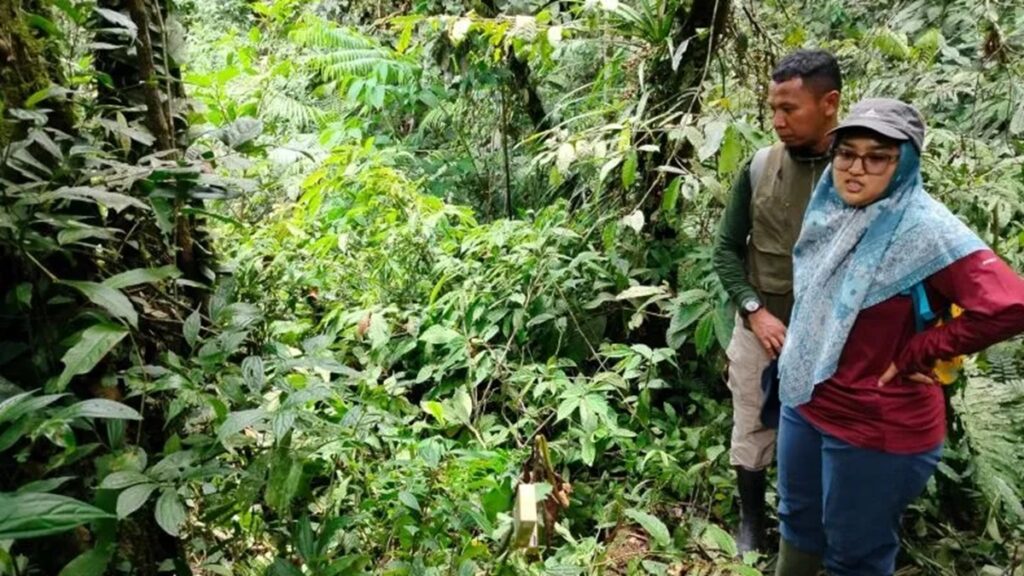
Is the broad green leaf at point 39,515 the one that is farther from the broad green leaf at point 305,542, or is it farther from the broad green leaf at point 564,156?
the broad green leaf at point 564,156

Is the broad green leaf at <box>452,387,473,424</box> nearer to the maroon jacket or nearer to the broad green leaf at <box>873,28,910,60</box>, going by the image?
the maroon jacket

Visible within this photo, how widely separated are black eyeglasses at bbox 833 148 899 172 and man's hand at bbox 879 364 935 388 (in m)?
0.48

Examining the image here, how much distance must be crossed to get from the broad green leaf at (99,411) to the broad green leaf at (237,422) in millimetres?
201

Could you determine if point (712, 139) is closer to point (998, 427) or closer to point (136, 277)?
point (998, 427)

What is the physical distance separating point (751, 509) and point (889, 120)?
1.55m

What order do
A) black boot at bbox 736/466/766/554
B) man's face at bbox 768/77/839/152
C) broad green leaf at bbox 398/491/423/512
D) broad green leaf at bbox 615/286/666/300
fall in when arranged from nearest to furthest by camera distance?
broad green leaf at bbox 398/491/423/512, man's face at bbox 768/77/839/152, black boot at bbox 736/466/766/554, broad green leaf at bbox 615/286/666/300

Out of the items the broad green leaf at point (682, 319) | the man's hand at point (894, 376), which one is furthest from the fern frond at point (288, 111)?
the man's hand at point (894, 376)

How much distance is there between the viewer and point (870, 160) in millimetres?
1824

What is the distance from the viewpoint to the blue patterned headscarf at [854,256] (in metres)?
1.79

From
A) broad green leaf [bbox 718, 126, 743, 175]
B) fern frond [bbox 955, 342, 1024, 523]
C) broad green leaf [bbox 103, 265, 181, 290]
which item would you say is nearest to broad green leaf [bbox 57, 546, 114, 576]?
broad green leaf [bbox 103, 265, 181, 290]

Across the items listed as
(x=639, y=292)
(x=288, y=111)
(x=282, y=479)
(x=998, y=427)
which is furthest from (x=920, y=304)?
(x=288, y=111)

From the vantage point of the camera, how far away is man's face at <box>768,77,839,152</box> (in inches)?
87.7

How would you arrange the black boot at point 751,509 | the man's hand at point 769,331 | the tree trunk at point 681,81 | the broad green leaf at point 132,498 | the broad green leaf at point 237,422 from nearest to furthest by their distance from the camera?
the broad green leaf at point 132,498 < the broad green leaf at point 237,422 < the man's hand at point 769,331 < the black boot at point 751,509 < the tree trunk at point 681,81

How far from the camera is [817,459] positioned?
2.19 m
